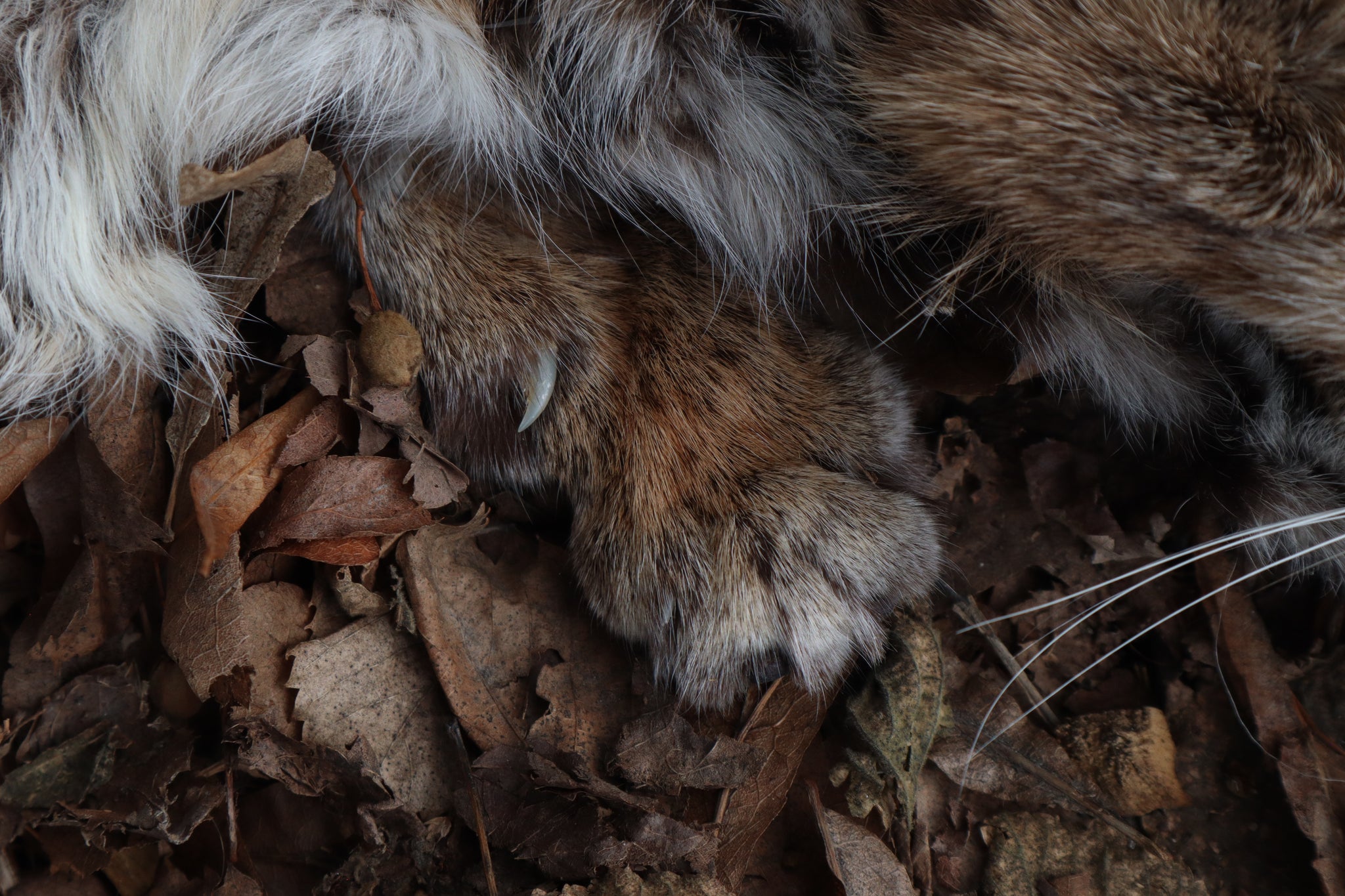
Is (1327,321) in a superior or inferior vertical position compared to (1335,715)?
superior

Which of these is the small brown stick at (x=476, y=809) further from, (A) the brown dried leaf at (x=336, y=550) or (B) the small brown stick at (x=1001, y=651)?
(B) the small brown stick at (x=1001, y=651)

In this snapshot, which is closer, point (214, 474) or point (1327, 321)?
point (1327, 321)

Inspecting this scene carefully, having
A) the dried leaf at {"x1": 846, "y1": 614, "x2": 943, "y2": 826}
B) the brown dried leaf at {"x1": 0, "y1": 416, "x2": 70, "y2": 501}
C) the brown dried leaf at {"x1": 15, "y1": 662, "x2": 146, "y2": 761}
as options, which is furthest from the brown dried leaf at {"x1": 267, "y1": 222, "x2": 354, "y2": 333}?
the dried leaf at {"x1": 846, "y1": 614, "x2": 943, "y2": 826}

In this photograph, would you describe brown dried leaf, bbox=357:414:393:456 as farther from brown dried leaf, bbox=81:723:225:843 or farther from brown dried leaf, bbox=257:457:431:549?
brown dried leaf, bbox=81:723:225:843

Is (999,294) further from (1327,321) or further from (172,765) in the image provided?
(172,765)

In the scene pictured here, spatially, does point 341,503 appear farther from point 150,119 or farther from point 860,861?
point 860,861

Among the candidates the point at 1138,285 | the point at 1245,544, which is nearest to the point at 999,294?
the point at 1138,285

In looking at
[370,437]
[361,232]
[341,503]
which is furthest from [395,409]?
[361,232]
